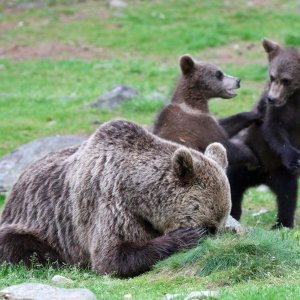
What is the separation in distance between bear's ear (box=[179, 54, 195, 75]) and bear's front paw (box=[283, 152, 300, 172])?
1.74m

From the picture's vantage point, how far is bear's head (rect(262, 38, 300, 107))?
34.5 feet

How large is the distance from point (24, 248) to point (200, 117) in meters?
3.22

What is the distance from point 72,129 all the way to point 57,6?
1306cm

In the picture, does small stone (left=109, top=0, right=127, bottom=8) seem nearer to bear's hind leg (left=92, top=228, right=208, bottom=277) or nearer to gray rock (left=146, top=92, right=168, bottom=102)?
gray rock (left=146, top=92, right=168, bottom=102)

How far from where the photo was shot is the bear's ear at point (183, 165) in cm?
735

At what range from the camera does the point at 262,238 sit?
7.29m

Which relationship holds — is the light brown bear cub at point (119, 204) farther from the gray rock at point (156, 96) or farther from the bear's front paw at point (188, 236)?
the gray rock at point (156, 96)

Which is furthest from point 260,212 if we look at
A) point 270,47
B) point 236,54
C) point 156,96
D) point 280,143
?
point 236,54

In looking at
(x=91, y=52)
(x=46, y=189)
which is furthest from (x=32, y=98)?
(x=46, y=189)

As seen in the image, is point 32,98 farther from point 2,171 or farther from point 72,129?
point 2,171

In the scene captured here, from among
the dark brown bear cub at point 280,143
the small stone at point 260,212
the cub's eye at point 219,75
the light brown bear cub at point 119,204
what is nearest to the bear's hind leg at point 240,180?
the dark brown bear cub at point 280,143

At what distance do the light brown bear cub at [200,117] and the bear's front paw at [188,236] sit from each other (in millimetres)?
2632

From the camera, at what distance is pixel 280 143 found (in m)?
10.6

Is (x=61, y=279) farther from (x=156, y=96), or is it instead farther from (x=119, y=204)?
(x=156, y=96)
